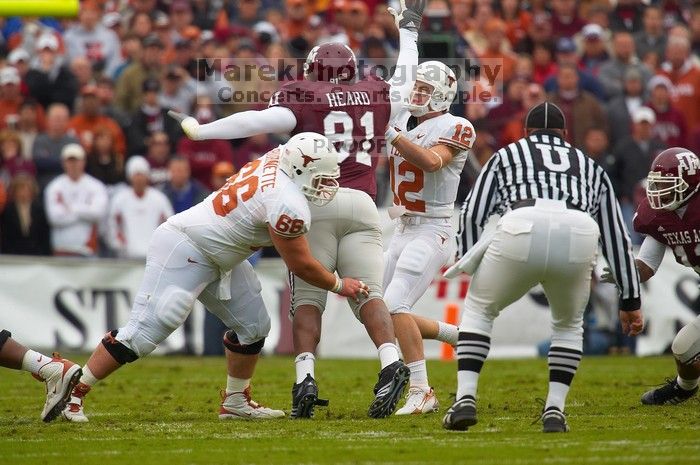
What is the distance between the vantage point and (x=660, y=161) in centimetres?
764

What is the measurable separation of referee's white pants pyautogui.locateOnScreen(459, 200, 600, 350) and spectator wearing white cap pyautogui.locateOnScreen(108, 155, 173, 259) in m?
7.28

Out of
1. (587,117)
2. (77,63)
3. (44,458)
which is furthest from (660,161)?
(77,63)

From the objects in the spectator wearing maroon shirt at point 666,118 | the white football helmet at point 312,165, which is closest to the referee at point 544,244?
the white football helmet at point 312,165

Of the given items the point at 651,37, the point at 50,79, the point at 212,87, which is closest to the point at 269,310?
the point at 212,87

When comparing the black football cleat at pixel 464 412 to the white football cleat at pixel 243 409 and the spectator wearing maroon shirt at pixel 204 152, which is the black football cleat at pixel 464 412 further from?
the spectator wearing maroon shirt at pixel 204 152

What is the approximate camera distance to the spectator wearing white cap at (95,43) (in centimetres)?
1575

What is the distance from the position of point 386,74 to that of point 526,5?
12.1ft

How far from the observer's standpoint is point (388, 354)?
7.50 meters

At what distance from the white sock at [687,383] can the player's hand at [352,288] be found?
2158mm

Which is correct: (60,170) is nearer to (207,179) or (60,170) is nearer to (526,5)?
(207,179)

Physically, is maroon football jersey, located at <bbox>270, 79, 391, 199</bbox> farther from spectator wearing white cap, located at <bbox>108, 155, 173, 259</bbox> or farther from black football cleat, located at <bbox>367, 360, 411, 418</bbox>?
spectator wearing white cap, located at <bbox>108, 155, 173, 259</bbox>

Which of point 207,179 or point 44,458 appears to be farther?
point 207,179

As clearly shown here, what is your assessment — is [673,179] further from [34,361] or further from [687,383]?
[34,361]

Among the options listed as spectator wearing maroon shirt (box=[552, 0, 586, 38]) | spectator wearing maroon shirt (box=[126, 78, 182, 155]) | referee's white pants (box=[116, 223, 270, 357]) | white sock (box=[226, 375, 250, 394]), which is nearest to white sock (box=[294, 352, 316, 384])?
white sock (box=[226, 375, 250, 394])
